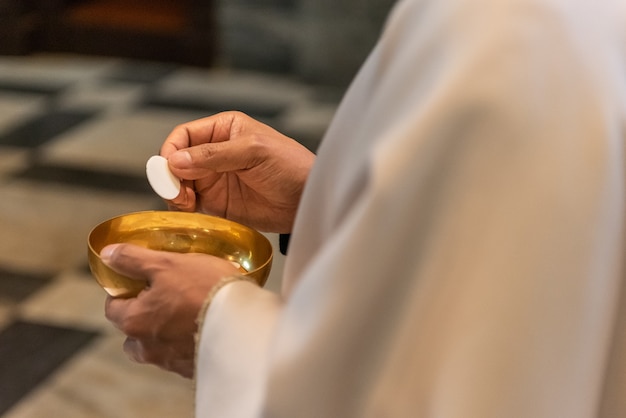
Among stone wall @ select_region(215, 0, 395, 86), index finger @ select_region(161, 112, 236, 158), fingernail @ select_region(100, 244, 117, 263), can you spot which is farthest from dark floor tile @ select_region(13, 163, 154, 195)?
fingernail @ select_region(100, 244, 117, 263)

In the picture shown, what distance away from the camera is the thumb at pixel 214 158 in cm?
104

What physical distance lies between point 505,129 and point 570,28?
83 millimetres

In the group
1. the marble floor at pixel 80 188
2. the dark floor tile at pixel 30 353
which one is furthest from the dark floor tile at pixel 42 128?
the dark floor tile at pixel 30 353

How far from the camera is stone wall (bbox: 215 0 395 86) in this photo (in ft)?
11.4

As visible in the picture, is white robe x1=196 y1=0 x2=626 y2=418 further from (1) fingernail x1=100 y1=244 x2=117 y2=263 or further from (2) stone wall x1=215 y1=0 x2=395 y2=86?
(2) stone wall x1=215 y1=0 x2=395 y2=86

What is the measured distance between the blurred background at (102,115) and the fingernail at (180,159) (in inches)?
33.8

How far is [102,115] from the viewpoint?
3377 millimetres

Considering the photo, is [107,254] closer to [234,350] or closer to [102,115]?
[234,350]

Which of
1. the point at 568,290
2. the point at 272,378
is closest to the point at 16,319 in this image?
the point at 272,378

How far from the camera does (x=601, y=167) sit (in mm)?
634

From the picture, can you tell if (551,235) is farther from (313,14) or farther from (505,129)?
(313,14)

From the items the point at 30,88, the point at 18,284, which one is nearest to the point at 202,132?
the point at 18,284

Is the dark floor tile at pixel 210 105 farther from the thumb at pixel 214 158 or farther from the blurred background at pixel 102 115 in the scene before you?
the thumb at pixel 214 158

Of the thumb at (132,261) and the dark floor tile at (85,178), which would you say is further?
the dark floor tile at (85,178)
